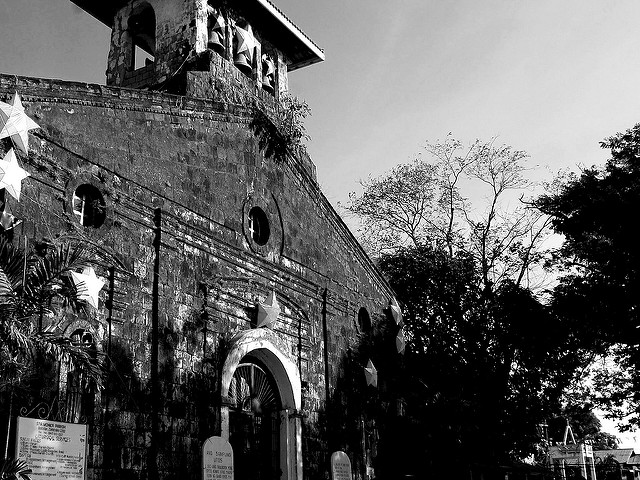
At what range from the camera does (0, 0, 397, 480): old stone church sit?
30.0 ft

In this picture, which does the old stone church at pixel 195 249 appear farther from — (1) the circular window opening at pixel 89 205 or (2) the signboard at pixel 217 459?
(2) the signboard at pixel 217 459

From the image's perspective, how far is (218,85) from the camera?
1341 cm

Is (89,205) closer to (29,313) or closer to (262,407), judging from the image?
(29,313)

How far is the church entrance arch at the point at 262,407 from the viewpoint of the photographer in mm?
11211

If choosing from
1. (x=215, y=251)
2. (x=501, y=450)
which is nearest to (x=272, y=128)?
(x=215, y=251)

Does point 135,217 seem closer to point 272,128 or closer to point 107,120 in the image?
point 107,120

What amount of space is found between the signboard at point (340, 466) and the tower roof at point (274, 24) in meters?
9.72

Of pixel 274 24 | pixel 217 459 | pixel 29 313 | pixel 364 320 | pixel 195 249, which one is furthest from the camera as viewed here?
pixel 274 24

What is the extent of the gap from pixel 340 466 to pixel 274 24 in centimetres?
1009

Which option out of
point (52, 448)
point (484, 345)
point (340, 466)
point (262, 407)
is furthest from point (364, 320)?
point (52, 448)

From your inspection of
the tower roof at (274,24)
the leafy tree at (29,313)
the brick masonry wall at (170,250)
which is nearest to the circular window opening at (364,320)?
the brick masonry wall at (170,250)

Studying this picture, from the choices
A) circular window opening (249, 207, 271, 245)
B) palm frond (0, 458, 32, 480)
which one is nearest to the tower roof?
circular window opening (249, 207, 271, 245)

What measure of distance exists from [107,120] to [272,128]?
416 centimetres

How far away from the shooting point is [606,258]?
1791 cm
